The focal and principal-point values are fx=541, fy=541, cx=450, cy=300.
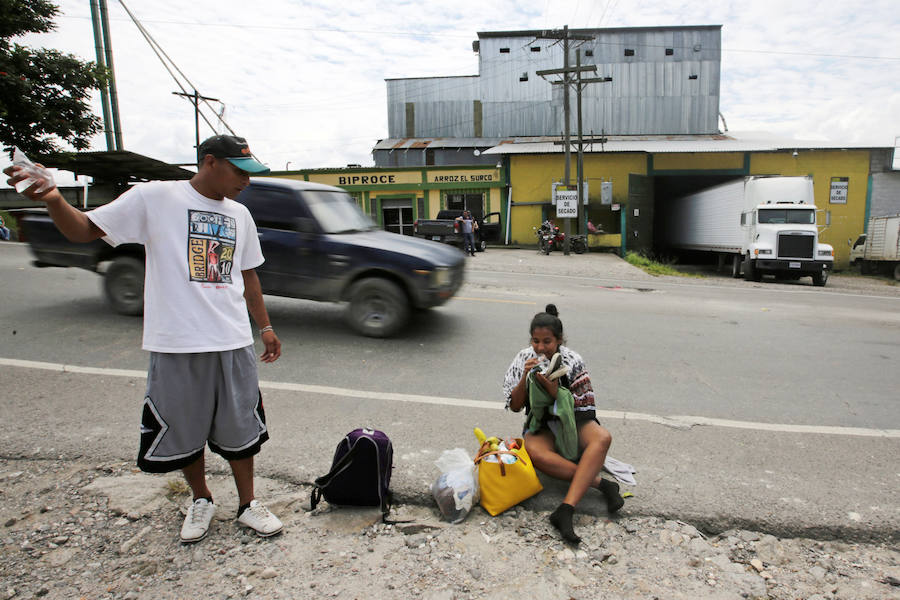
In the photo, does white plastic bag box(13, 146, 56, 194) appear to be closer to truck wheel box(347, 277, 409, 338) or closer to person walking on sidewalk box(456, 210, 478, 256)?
truck wheel box(347, 277, 409, 338)

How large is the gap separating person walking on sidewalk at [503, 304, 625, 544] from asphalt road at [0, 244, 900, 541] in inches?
6.9

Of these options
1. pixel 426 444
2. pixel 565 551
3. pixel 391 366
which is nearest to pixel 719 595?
pixel 565 551

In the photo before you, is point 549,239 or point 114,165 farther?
point 549,239

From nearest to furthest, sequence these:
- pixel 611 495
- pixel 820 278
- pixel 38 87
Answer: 1. pixel 611 495
2. pixel 38 87
3. pixel 820 278

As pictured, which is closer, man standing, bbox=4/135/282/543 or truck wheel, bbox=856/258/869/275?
man standing, bbox=4/135/282/543

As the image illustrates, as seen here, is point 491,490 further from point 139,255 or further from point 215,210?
point 139,255

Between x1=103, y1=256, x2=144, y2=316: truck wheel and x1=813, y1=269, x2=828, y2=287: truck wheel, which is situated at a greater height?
x1=103, y1=256, x2=144, y2=316: truck wheel

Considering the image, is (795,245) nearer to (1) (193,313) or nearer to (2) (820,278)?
(2) (820,278)

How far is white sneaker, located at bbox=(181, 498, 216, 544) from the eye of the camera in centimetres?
257

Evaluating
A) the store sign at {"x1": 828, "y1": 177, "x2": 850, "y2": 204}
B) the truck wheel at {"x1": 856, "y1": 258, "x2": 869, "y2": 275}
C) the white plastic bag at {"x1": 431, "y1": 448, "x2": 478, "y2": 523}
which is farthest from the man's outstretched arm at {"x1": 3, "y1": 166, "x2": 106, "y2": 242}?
the store sign at {"x1": 828, "y1": 177, "x2": 850, "y2": 204}

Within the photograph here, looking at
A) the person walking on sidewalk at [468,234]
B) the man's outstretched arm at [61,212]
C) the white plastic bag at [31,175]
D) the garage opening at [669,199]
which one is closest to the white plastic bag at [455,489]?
the man's outstretched arm at [61,212]

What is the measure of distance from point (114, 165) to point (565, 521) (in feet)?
54.0

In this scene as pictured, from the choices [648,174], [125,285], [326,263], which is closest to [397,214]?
[648,174]

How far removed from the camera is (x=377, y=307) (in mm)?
6375
